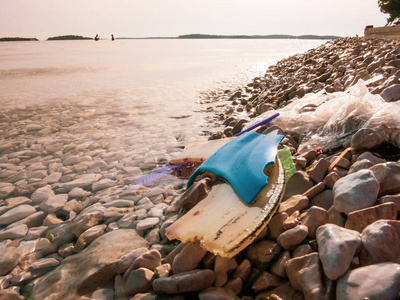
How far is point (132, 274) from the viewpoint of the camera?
1.41 meters

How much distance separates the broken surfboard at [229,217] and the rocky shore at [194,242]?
0.21ft

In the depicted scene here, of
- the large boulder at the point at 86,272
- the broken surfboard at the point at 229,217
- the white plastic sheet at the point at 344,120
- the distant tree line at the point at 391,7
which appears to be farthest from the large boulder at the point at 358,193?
the distant tree line at the point at 391,7

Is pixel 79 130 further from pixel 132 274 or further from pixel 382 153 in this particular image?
pixel 382 153

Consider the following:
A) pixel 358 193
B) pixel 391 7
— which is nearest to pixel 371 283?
pixel 358 193

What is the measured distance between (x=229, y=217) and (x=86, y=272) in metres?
0.87

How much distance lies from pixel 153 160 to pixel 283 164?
1794 mm

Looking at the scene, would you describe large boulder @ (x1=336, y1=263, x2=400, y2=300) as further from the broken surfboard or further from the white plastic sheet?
the white plastic sheet

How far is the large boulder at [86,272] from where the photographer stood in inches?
57.8

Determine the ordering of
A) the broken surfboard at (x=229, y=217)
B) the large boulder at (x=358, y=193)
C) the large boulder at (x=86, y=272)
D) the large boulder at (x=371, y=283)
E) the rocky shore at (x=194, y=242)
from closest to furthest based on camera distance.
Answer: the large boulder at (x=371, y=283) < the rocky shore at (x=194, y=242) < the large boulder at (x=358, y=193) < the broken surfboard at (x=229, y=217) < the large boulder at (x=86, y=272)

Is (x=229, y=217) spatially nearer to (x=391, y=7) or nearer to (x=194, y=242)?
(x=194, y=242)

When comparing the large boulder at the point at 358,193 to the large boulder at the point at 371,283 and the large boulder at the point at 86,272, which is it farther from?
the large boulder at the point at 86,272

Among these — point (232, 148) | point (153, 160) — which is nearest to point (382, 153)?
point (232, 148)

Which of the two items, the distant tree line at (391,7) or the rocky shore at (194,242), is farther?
the distant tree line at (391,7)

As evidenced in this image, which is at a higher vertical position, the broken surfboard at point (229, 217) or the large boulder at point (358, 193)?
the large boulder at point (358, 193)
